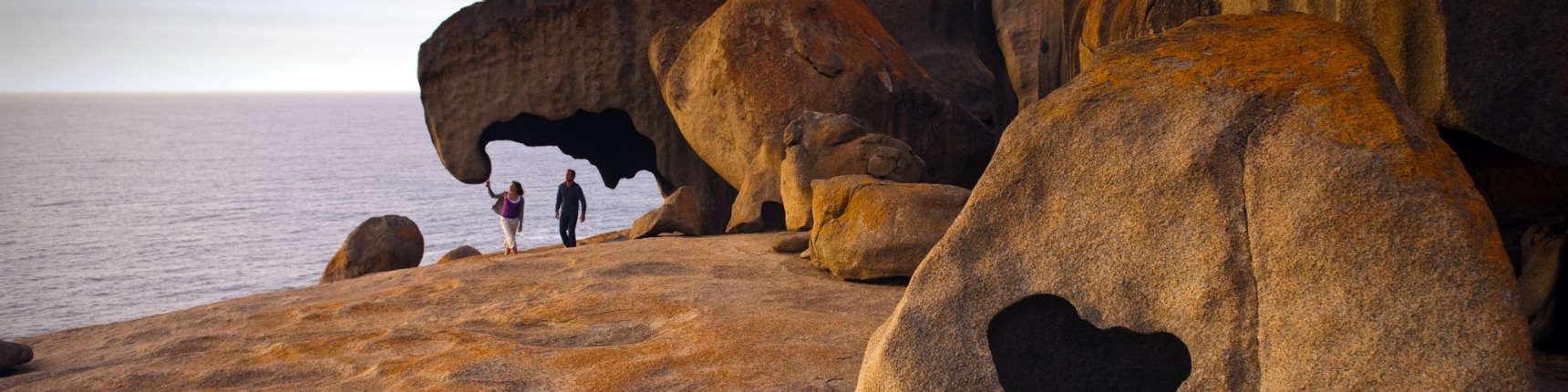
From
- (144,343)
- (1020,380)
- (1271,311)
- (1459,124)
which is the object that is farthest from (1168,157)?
(144,343)

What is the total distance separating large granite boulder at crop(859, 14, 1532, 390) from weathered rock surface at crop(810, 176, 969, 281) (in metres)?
4.01

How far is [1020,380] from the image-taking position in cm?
387

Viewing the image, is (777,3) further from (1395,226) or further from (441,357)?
(1395,226)

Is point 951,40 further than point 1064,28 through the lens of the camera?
Yes

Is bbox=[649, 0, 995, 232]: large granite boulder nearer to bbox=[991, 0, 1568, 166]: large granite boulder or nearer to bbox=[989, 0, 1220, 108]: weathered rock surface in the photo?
bbox=[989, 0, 1220, 108]: weathered rock surface

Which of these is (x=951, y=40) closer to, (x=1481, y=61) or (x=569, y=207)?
(x=569, y=207)

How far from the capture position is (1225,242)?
3.67 metres

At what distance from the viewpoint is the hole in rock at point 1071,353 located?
3.76m

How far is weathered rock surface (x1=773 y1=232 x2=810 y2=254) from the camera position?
9859 mm

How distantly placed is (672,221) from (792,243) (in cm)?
280

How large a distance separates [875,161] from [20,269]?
33.3 m

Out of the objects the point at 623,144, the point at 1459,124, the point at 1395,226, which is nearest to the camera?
the point at 1395,226

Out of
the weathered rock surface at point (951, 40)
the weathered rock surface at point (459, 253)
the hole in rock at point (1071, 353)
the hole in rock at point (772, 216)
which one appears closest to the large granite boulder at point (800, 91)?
the hole in rock at point (772, 216)

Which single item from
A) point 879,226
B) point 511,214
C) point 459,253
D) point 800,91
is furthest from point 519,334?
point 459,253
